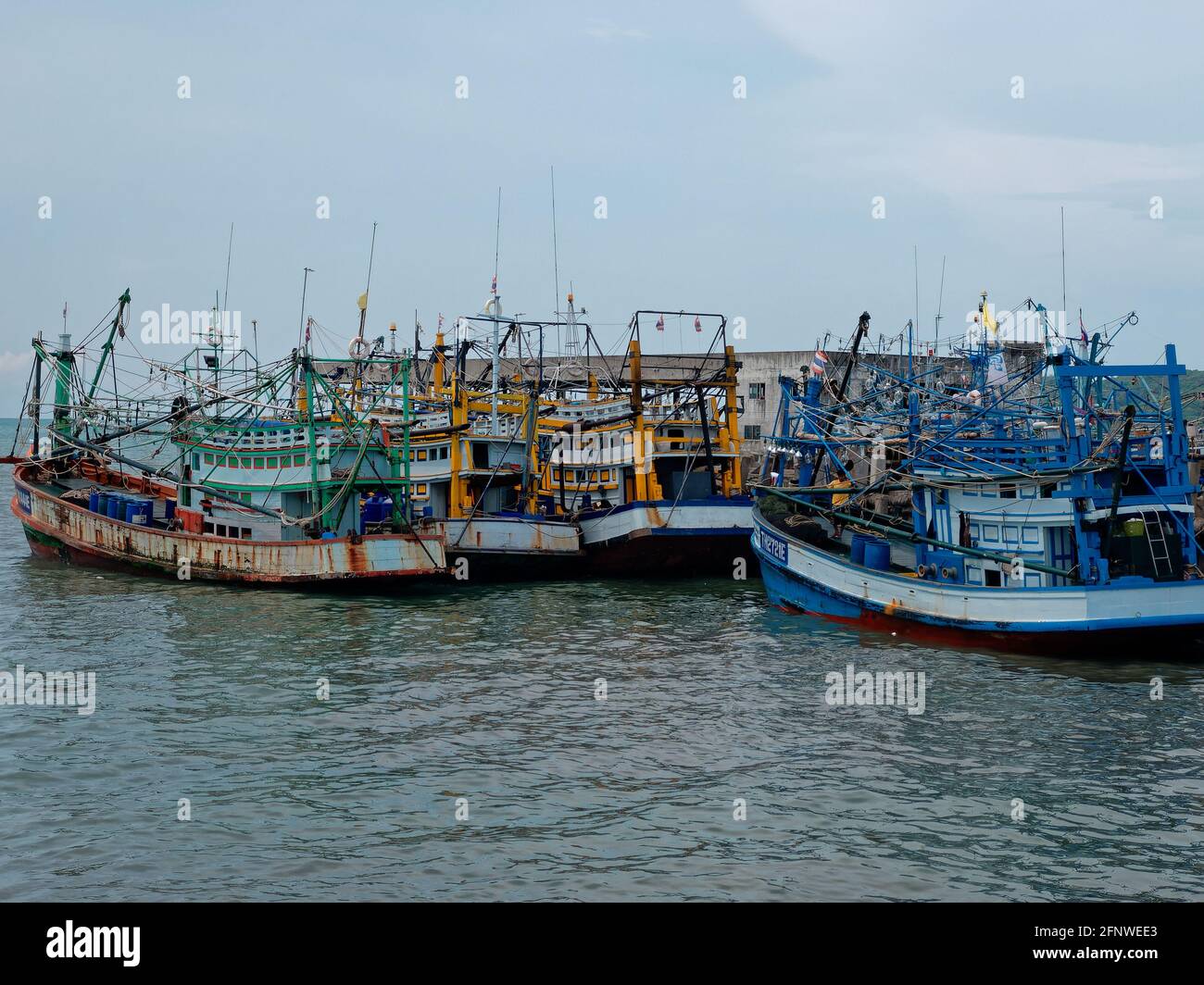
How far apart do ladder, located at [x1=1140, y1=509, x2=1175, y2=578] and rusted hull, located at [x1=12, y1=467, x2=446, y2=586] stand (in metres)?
19.0

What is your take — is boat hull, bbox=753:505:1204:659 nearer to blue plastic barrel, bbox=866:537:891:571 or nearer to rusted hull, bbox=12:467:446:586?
blue plastic barrel, bbox=866:537:891:571

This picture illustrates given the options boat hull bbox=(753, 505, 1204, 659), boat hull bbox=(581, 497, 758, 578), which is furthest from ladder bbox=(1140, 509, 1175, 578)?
boat hull bbox=(581, 497, 758, 578)

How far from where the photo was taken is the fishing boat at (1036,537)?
2347 centimetres

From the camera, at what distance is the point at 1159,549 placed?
78.8 feet

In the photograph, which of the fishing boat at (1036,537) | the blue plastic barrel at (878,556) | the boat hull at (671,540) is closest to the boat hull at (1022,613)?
the fishing boat at (1036,537)

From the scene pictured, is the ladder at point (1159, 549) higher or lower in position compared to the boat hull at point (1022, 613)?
higher

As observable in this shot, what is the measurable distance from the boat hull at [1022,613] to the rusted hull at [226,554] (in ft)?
40.5

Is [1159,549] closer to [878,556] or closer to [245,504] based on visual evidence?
[878,556]

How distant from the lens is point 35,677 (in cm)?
2283

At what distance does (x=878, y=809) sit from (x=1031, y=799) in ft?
6.79

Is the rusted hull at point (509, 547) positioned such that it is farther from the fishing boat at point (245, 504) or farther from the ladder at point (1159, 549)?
the ladder at point (1159, 549)
